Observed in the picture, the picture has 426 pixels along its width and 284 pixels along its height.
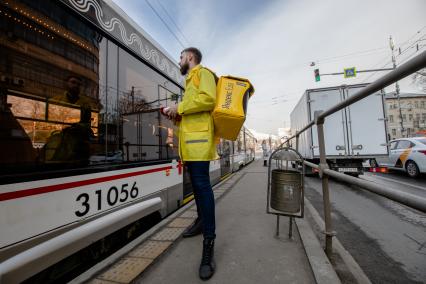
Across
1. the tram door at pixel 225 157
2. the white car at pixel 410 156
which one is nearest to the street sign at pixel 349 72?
the white car at pixel 410 156

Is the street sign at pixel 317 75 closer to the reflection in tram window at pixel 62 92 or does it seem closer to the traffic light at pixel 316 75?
the traffic light at pixel 316 75

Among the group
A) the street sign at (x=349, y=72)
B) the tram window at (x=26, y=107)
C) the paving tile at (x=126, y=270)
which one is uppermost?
the street sign at (x=349, y=72)

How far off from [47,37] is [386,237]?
457 cm

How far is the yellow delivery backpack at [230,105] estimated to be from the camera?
6.33 feet

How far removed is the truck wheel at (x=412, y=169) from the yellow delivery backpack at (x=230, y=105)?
9.32m

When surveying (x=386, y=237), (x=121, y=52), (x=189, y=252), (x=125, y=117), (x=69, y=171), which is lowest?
(x=386, y=237)

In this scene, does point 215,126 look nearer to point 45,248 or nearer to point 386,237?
point 45,248

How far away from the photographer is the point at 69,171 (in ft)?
6.15

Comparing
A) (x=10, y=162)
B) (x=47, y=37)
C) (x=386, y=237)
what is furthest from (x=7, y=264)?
(x=386, y=237)

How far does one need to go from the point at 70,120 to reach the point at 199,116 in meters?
1.25

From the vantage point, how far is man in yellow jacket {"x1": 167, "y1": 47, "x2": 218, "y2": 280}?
1.94 meters

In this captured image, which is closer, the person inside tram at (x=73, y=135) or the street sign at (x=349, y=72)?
the person inside tram at (x=73, y=135)

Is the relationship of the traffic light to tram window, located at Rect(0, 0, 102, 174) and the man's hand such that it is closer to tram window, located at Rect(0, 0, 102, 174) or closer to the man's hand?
the man's hand

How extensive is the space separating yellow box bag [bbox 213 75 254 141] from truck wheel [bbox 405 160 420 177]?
9322 mm
